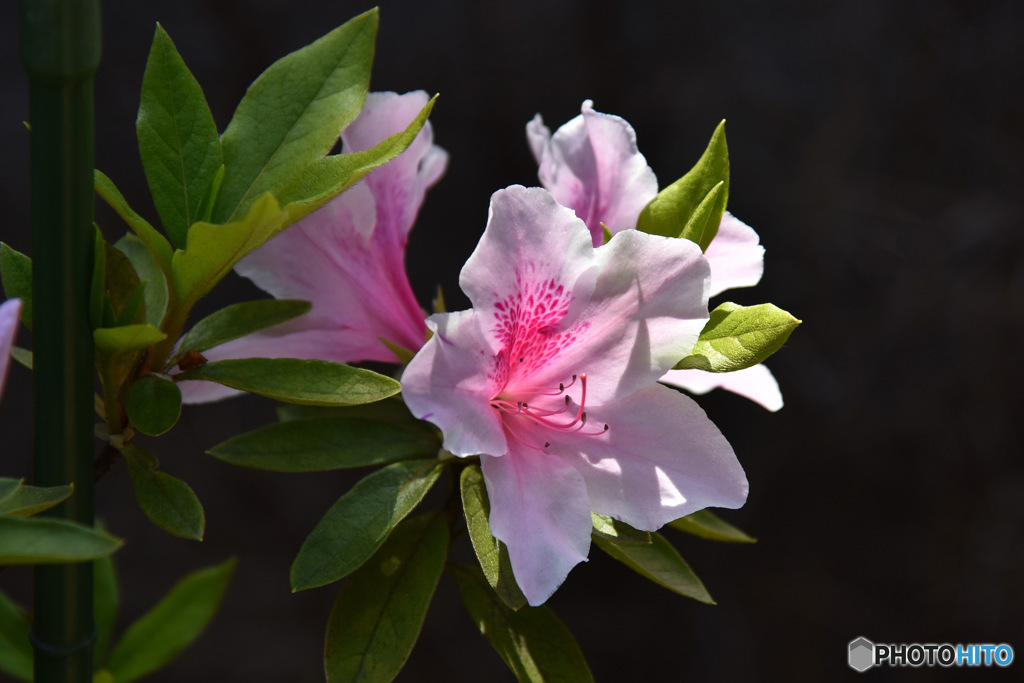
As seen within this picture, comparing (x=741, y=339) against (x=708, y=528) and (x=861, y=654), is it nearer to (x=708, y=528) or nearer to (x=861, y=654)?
(x=708, y=528)

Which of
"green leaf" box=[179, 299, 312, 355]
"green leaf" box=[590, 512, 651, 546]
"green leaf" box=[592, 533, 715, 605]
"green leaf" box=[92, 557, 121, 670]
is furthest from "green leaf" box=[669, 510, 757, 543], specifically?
"green leaf" box=[92, 557, 121, 670]

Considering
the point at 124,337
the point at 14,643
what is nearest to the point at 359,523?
the point at 124,337

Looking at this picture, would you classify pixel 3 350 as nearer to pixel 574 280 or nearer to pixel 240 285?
pixel 574 280

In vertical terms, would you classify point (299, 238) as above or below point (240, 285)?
below

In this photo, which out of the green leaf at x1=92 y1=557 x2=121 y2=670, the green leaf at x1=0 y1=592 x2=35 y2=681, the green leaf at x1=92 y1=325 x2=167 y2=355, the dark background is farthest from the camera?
the dark background


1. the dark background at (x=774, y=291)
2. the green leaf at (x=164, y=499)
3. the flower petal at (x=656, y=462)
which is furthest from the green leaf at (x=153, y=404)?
the dark background at (x=774, y=291)

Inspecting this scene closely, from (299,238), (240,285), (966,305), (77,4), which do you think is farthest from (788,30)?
(77,4)

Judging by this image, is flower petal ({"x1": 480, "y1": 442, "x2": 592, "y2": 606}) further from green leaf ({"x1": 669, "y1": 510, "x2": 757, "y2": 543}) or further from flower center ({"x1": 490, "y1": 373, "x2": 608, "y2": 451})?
green leaf ({"x1": 669, "y1": 510, "x2": 757, "y2": 543})
